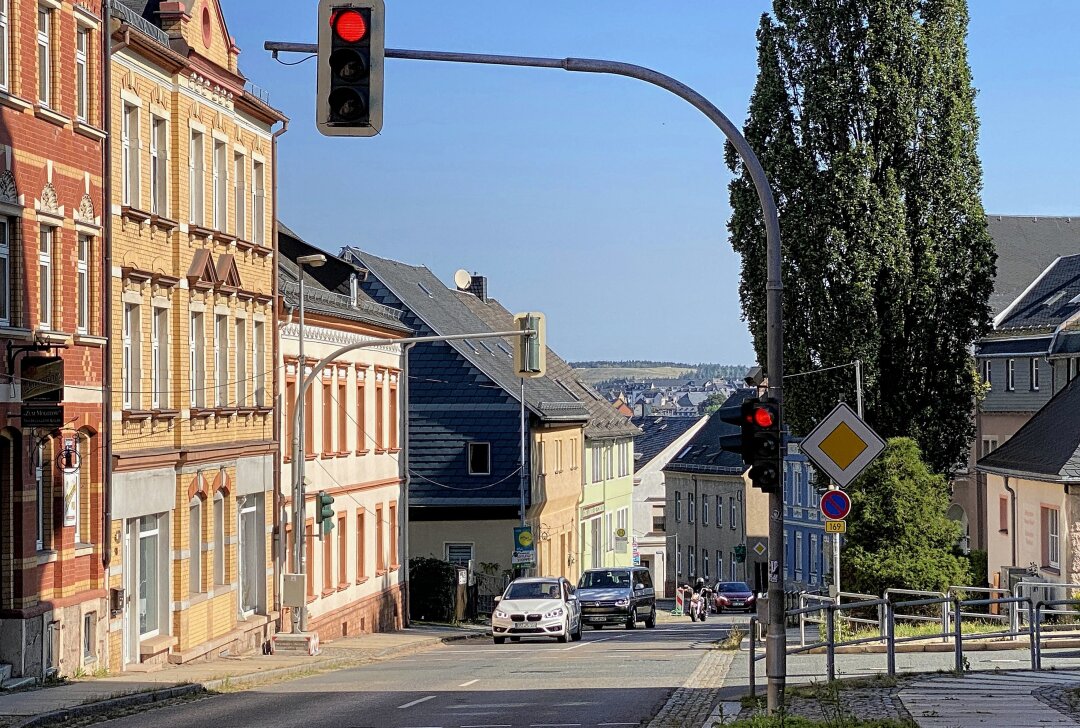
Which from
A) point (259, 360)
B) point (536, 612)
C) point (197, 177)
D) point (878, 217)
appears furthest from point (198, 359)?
point (878, 217)

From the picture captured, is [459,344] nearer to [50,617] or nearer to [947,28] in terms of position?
[947,28]

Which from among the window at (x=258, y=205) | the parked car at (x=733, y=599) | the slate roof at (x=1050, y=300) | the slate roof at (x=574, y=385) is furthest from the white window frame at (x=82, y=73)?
the parked car at (x=733, y=599)

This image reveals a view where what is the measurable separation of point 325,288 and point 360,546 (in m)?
6.94

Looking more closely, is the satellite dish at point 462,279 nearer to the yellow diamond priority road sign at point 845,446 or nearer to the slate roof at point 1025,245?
the slate roof at point 1025,245

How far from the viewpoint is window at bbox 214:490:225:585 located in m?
32.0

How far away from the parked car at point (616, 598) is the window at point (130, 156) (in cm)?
2265

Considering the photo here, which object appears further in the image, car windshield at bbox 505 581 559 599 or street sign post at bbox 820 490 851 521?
car windshield at bbox 505 581 559 599

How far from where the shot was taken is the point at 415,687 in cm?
2345

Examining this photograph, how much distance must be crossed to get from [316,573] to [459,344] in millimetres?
22332

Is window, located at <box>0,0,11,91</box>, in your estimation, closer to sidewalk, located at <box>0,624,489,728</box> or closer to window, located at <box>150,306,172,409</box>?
window, located at <box>150,306,172,409</box>

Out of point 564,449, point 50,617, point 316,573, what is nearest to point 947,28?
point 316,573

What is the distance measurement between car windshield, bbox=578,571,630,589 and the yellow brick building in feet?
52.3

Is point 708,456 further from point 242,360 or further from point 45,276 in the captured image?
point 45,276

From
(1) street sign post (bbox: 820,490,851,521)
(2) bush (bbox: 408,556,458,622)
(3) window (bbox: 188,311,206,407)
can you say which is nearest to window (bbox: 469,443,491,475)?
(2) bush (bbox: 408,556,458,622)
